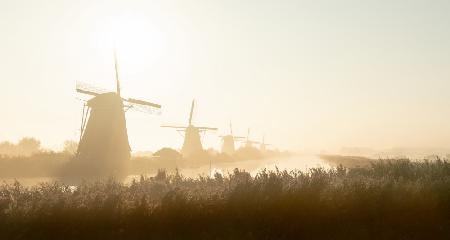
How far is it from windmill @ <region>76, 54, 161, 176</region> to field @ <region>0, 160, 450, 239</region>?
1208 inches

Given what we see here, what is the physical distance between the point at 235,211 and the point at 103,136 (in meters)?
33.6

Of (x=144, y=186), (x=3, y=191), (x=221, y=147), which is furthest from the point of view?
(x=221, y=147)

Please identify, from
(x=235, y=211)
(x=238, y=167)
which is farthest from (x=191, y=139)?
(x=235, y=211)

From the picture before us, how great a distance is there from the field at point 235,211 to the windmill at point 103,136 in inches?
1208

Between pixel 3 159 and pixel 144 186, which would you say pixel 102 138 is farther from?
pixel 144 186

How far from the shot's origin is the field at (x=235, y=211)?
8.59 meters

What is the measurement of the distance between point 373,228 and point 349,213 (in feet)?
→ 2.39

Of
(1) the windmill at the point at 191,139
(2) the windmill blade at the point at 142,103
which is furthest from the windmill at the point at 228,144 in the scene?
(2) the windmill blade at the point at 142,103

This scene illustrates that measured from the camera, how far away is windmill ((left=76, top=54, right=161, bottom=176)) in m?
40.4

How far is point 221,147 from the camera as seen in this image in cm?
10719

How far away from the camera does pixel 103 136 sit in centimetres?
4097

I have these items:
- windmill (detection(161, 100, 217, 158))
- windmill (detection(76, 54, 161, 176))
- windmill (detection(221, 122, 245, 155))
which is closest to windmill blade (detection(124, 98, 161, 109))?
windmill (detection(76, 54, 161, 176))

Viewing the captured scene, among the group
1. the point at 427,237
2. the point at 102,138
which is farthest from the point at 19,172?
the point at 427,237

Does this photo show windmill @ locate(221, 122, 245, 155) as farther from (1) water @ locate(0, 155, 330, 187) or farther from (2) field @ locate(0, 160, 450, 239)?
(2) field @ locate(0, 160, 450, 239)
